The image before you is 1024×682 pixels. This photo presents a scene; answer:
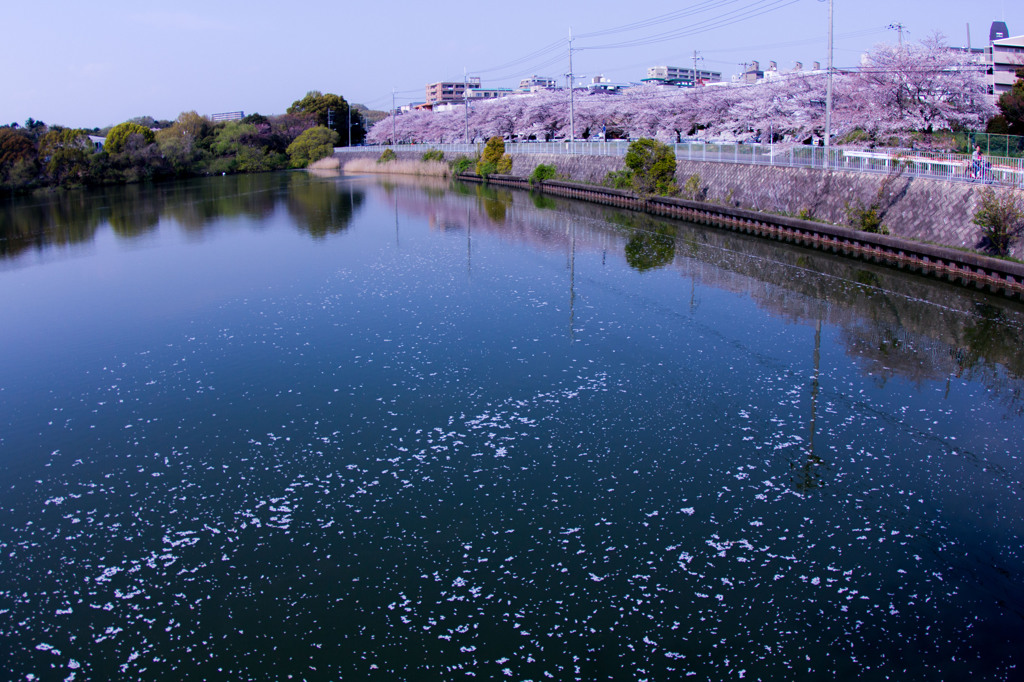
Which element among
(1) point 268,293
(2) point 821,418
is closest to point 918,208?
(2) point 821,418

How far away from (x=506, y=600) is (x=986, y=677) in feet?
10.3

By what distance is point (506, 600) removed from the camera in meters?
5.54

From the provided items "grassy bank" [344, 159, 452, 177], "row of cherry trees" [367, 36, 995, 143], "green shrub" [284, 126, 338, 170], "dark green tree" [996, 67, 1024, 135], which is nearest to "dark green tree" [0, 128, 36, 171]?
"grassy bank" [344, 159, 452, 177]

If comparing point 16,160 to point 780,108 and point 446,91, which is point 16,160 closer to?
point 780,108

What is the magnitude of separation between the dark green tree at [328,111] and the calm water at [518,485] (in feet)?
226

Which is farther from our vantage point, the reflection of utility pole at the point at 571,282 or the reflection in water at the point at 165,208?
the reflection in water at the point at 165,208

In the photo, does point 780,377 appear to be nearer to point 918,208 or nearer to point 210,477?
point 210,477

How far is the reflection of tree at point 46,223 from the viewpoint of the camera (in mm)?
24781

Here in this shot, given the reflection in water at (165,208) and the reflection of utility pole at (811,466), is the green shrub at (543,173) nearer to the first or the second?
the reflection in water at (165,208)

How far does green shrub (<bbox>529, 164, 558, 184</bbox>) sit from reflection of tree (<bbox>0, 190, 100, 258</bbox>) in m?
19.9

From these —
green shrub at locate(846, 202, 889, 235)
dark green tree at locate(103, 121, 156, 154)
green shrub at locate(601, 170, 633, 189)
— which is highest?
dark green tree at locate(103, 121, 156, 154)

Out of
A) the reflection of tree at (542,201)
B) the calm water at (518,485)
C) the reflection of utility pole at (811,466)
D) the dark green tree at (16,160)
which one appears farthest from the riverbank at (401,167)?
the reflection of utility pole at (811,466)

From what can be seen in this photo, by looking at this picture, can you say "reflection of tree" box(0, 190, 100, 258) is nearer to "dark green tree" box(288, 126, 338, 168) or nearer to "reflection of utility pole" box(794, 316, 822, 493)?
"reflection of utility pole" box(794, 316, 822, 493)

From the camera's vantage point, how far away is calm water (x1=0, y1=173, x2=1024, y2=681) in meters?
5.15
